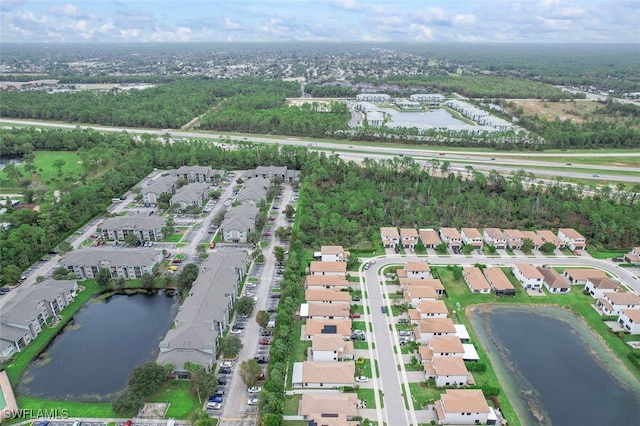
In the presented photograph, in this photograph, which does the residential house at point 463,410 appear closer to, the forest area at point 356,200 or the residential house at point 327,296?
the residential house at point 327,296

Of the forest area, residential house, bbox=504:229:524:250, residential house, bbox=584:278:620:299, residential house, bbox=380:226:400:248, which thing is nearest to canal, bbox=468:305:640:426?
residential house, bbox=584:278:620:299

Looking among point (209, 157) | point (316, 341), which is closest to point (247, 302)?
point (316, 341)

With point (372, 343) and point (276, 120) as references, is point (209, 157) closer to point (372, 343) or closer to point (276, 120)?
point (276, 120)

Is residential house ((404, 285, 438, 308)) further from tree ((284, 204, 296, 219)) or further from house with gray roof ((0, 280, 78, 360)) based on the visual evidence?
house with gray roof ((0, 280, 78, 360))

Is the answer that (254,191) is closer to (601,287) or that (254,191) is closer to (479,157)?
(601,287)

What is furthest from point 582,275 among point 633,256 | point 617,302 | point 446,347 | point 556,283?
point 446,347
